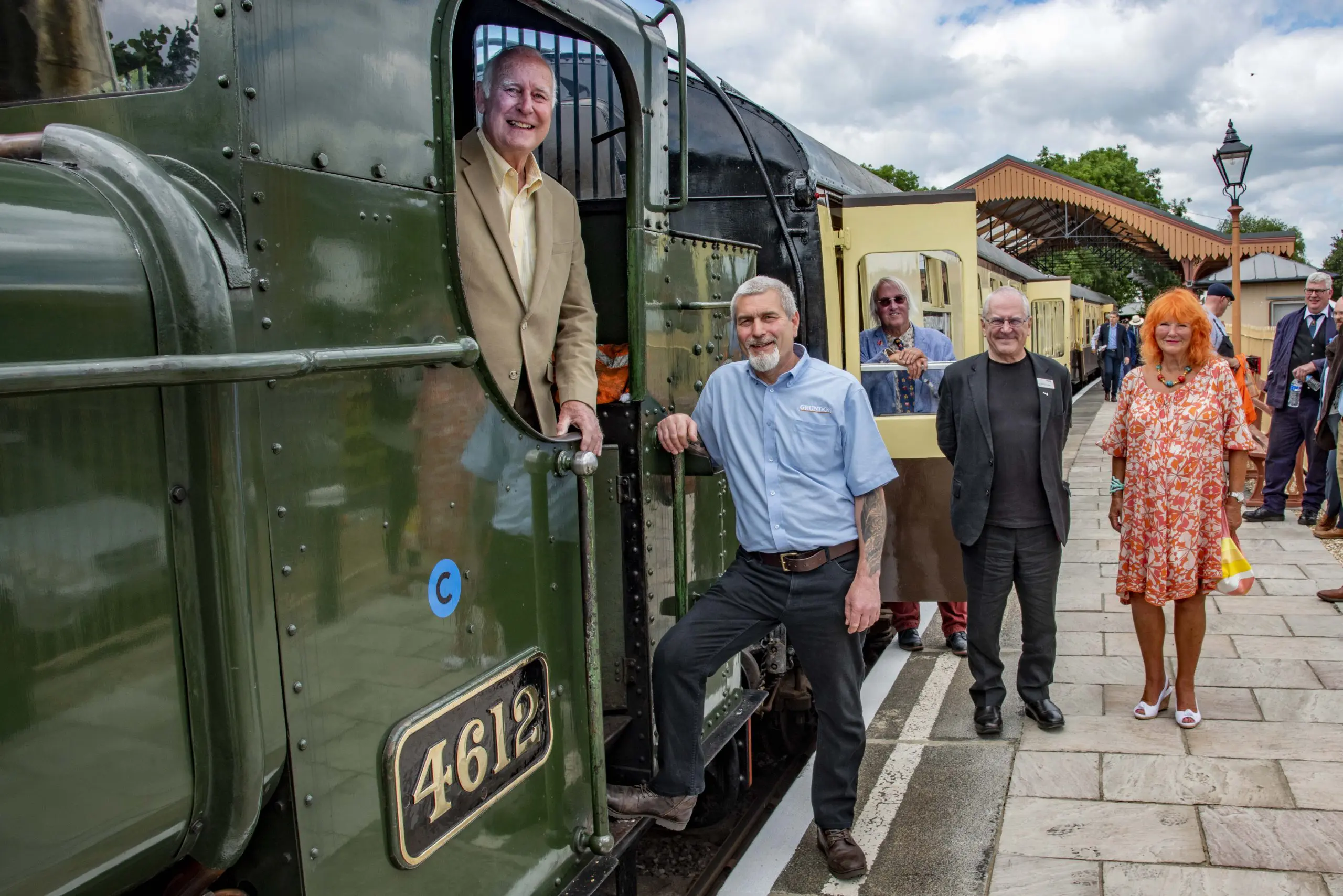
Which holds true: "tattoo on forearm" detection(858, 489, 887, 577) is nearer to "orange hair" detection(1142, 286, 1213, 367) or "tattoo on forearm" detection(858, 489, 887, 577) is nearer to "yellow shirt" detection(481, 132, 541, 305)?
"yellow shirt" detection(481, 132, 541, 305)

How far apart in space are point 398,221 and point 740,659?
2.50m

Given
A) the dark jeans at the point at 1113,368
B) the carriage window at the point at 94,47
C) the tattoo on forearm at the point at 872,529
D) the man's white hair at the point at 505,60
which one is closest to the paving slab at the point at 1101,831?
the tattoo on forearm at the point at 872,529

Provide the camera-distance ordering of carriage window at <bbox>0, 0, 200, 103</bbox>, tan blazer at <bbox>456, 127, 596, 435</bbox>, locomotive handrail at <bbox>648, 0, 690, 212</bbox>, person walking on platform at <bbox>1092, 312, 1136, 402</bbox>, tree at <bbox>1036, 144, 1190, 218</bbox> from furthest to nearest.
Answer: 1. tree at <bbox>1036, 144, 1190, 218</bbox>
2. person walking on platform at <bbox>1092, 312, 1136, 402</bbox>
3. locomotive handrail at <bbox>648, 0, 690, 212</bbox>
4. tan blazer at <bbox>456, 127, 596, 435</bbox>
5. carriage window at <bbox>0, 0, 200, 103</bbox>

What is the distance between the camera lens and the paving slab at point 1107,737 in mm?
4875

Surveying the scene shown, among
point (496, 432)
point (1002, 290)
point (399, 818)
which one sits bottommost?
point (399, 818)

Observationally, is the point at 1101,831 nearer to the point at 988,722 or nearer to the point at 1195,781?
the point at 1195,781

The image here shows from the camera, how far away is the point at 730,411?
Answer: 3.65m

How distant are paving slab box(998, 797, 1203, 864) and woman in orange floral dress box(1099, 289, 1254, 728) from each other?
99cm

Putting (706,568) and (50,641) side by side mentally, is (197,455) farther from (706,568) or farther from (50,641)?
(706,568)

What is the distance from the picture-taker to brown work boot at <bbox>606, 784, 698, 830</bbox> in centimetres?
335

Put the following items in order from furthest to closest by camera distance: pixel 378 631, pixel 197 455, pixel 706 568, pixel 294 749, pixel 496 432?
pixel 706 568 → pixel 496 432 → pixel 378 631 → pixel 294 749 → pixel 197 455

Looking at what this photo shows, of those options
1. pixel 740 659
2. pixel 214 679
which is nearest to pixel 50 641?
pixel 214 679

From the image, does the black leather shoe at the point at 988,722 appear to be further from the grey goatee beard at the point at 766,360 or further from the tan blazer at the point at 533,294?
the tan blazer at the point at 533,294

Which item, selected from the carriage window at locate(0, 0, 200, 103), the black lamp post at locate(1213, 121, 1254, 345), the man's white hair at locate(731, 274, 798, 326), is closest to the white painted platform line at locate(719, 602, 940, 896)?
the man's white hair at locate(731, 274, 798, 326)
